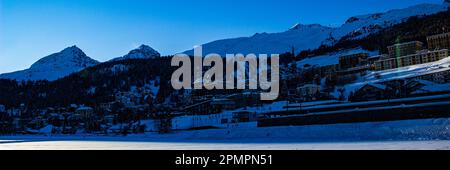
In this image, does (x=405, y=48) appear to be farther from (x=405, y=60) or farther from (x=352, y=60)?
(x=352, y=60)

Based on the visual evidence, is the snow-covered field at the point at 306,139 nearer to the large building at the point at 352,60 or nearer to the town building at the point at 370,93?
the town building at the point at 370,93

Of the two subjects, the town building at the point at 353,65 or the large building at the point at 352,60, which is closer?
the town building at the point at 353,65

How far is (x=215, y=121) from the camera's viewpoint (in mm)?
82625

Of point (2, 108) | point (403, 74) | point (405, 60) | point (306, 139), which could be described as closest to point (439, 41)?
point (405, 60)

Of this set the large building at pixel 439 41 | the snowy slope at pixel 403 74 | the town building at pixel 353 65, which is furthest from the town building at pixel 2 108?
the large building at pixel 439 41

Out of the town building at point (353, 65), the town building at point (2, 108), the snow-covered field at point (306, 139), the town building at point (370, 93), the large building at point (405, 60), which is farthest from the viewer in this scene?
the town building at point (2, 108)

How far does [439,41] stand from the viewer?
12681 cm

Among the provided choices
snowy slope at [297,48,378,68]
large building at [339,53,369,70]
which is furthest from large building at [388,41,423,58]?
snowy slope at [297,48,378,68]

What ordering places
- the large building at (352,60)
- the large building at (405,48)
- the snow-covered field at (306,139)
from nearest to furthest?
the snow-covered field at (306,139), the large building at (405,48), the large building at (352,60)

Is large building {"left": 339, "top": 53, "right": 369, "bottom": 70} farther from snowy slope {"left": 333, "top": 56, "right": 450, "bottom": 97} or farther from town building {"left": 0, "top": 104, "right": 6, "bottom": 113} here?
town building {"left": 0, "top": 104, "right": 6, "bottom": 113}

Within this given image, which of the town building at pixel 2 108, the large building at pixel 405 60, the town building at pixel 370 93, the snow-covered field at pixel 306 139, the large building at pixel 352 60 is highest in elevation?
the large building at pixel 352 60

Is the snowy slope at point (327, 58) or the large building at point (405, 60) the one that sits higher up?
the snowy slope at point (327, 58)

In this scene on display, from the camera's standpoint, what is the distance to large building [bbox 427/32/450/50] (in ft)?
403

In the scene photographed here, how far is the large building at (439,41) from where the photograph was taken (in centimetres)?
12294
